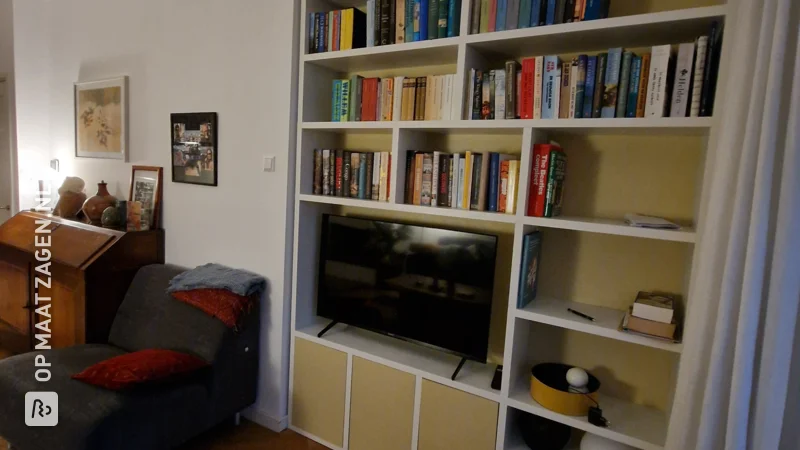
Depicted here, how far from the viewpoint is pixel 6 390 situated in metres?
1.98

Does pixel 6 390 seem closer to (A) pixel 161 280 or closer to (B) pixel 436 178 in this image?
(A) pixel 161 280

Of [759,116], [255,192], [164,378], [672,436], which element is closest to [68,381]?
[164,378]

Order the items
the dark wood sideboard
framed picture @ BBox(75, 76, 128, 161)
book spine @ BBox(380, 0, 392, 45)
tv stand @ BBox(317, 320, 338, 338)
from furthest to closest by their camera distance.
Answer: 1. framed picture @ BBox(75, 76, 128, 161)
2. the dark wood sideboard
3. tv stand @ BBox(317, 320, 338, 338)
4. book spine @ BBox(380, 0, 392, 45)

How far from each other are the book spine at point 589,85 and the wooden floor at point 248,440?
1984mm

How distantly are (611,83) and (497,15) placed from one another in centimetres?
50

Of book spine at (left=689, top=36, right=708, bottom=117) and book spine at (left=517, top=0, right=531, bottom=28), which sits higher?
book spine at (left=517, top=0, right=531, bottom=28)

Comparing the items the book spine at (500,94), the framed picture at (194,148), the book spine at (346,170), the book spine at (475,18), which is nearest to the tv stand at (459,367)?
the book spine at (346,170)

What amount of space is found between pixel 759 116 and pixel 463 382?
1.36 meters

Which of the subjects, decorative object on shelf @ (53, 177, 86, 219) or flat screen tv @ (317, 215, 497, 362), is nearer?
flat screen tv @ (317, 215, 497, 362)

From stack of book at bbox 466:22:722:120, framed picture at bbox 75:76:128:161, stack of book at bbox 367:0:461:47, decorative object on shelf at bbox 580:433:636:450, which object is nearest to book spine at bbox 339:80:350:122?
stack of book at bbox 367:0:461:47

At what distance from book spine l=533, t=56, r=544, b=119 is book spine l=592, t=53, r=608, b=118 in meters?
0.19

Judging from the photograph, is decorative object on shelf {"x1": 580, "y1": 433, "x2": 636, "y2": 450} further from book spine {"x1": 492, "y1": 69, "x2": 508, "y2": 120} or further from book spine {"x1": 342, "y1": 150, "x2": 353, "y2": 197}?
book spine {"x1": 342, "y1": 150, "x2": 353, "y2": 197}

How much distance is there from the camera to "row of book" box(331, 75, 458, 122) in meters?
1.93

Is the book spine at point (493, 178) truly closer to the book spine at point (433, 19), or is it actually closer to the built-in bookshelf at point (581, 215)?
the built-in bookshelf at point (581, 215)
